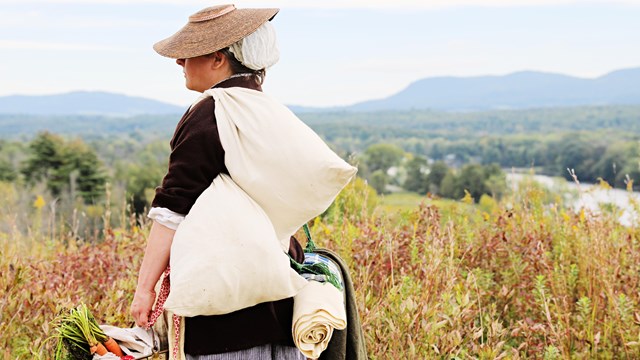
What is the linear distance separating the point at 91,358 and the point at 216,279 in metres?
0.64

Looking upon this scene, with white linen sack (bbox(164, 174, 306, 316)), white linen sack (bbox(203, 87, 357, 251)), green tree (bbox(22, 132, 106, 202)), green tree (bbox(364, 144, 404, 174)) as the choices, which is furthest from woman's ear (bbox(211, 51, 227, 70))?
green tree (bbox(364, 144, 404, 174))

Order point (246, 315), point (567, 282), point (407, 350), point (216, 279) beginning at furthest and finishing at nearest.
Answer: point (567, 282) → point (407, 350) → point (246, 315) → point (216, 279)

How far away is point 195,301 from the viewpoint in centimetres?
216

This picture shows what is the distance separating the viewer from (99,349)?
7.91 feet

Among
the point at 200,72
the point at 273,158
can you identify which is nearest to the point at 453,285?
the point at 273,158

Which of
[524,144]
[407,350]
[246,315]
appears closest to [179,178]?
[246,315]

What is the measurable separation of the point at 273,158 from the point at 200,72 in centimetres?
44

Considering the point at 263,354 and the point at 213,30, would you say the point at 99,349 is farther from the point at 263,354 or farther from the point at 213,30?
the point at 213,30

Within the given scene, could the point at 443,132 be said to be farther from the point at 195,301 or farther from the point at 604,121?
the point at 195,301

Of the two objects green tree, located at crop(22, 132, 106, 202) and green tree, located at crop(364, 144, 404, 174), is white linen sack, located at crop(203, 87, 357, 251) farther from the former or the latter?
green tree, located at crop(364, 144, 404, 174)

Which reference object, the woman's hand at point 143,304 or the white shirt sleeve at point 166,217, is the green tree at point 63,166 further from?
the white shirt sleeve at point 166,217

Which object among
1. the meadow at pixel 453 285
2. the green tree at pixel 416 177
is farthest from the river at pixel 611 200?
the green tree at pixel 416 177

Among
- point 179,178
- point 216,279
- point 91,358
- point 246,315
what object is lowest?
point 91,358

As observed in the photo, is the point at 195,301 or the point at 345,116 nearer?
the point at 195,301
